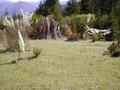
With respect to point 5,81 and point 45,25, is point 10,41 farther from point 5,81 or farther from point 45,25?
point 45,25

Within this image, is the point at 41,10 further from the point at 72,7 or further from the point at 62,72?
the point at 62,72

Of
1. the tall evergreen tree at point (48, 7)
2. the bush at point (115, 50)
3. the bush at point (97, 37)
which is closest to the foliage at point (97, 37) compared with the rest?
the bush at point (97, 37)

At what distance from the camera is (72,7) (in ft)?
122

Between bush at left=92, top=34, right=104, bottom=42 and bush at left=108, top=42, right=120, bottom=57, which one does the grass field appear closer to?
bush at left=108, top=42, right=120, bottom=57

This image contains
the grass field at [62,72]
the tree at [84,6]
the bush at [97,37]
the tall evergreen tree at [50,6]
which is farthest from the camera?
the tree at [84,6]

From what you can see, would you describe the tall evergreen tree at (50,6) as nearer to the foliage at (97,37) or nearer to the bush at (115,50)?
the foliage at (97,37)

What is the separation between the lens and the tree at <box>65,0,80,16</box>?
3664 centimetres

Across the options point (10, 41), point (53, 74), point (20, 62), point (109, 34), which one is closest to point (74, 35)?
point (109, 34)

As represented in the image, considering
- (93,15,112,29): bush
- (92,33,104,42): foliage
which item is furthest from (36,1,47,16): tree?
(92,33,104,42): foliage

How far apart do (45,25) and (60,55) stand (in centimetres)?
924

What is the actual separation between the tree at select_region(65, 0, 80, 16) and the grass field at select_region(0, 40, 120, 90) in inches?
897

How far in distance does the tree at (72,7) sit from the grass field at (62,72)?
897 inches

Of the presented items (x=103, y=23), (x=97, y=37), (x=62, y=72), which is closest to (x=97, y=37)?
(x=97, y=37)

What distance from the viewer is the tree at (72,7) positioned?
3664cm
